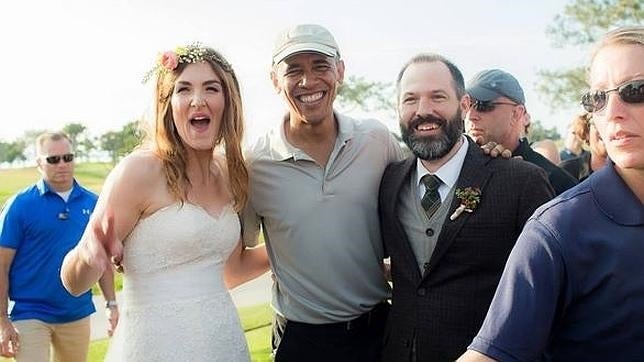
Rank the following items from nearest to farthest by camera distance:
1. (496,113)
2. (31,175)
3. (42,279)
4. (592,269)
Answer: (592,269) < (496,113) < (42,279) < (31,175)

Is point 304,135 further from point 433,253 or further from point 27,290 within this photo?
point 27,290

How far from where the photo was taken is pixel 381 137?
13.0 feet

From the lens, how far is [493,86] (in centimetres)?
493

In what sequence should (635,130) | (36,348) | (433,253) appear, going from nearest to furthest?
(635,130)
(433,253)
(36,348)

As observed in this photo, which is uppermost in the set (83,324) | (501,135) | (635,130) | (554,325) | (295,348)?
(635,130)

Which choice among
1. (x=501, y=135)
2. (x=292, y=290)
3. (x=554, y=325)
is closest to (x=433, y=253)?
(x=292, y=290)

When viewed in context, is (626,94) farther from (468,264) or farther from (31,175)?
A: (31,175)

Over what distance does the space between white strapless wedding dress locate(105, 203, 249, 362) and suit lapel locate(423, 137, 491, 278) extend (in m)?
1.04

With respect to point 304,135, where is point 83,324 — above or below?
below

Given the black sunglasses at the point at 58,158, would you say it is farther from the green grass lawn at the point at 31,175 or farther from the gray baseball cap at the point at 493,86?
the green grass lawn at the point at 31,175

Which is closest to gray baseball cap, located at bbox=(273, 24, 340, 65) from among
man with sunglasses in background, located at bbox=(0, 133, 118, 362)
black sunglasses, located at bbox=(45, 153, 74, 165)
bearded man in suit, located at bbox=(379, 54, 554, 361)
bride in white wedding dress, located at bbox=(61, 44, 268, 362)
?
bride in white wedding dress, located at bbox=(61, 44, 268, 362)

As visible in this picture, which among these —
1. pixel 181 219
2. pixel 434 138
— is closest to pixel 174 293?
pixel 181 219

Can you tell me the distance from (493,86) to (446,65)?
62.1 inches

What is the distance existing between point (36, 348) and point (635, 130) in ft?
18.6
